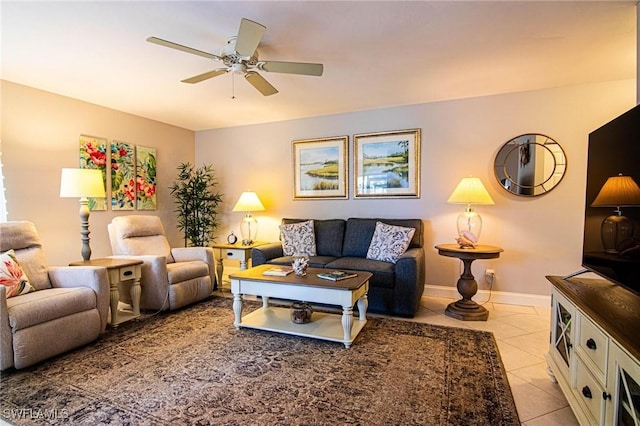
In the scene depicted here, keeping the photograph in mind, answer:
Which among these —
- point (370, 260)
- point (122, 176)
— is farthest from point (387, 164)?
point (122, 176)

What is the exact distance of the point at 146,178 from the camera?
4469 mm

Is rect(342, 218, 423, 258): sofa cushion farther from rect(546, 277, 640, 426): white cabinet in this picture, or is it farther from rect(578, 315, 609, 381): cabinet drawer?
rect(578, 315, 609, 381): cabinet drawer

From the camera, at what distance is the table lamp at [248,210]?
4.37m

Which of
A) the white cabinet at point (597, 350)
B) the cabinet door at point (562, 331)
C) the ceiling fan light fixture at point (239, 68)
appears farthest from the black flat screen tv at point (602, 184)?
the ceiling fan light fixture at point (239, 68)

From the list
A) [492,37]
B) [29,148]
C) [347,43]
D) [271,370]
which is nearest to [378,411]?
[271,370]

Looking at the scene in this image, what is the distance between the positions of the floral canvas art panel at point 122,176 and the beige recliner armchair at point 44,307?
1336 millimetres

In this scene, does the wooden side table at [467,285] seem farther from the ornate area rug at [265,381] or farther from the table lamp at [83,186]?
the table lamp at [83,186]

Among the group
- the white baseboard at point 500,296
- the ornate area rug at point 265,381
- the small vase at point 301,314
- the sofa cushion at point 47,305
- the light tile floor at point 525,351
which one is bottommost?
the light tile floor at point 525,351

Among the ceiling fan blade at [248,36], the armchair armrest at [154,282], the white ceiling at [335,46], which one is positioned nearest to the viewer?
the ceiling fan blade at [248,36]

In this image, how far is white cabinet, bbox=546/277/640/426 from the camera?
1173 millimetres

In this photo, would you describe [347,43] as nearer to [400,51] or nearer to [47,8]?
[400,51]

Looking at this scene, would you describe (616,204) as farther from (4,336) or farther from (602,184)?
(4,336)

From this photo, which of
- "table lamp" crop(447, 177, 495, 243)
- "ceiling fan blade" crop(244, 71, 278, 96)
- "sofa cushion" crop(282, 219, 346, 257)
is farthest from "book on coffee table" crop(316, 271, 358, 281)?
"ceiling fan blade" crop(244, 71, 278, 96)

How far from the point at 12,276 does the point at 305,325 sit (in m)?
2.28
